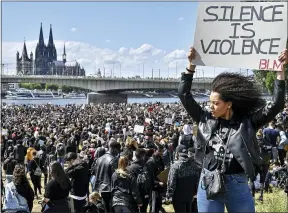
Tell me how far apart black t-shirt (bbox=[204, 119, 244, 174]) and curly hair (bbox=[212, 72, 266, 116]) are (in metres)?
0.17

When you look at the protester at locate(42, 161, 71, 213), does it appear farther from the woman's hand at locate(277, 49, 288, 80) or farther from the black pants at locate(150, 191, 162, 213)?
the woman's hand at locate(277, 49, 288, 80)

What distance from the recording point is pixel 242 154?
137 inches

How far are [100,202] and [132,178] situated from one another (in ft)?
2.11

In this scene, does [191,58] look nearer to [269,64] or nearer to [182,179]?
[269,64]

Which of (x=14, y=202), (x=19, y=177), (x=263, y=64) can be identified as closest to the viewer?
(x=263, y=64)

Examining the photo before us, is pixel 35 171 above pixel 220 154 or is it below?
below

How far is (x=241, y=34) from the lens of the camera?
13.1ft

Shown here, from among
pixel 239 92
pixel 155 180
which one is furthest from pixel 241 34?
pixel 155 180

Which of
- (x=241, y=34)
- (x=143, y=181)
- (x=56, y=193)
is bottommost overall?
(x=143, y=181)

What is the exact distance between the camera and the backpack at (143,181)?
8.03m

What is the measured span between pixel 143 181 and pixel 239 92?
4.59 m

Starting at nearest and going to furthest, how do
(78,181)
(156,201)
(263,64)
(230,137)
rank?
1. (230,137)
2. (263,64)
3. (78,181)
4. (156,201)

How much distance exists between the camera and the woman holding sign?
3518 mm

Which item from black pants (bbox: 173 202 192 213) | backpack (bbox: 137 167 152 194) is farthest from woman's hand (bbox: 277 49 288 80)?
backpack (bbox: 137 167 152 194)
